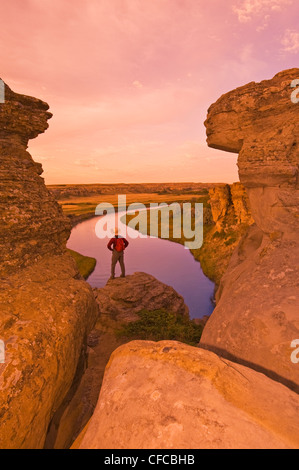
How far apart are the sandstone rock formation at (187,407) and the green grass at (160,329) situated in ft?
32.9

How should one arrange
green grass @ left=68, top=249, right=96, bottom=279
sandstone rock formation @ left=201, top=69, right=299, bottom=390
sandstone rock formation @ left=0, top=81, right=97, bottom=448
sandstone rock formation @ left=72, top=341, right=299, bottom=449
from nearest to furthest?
sandstone rock formation @ left=72, top=341, right=299, bottom=449, sandstone rock formation @ left=0, top=81, right=97, bottom=448, sandstone rock formation @ left=201, top=69, right=299, bottom=390, green grass @ left=68, top=249, right=96, bottom=279

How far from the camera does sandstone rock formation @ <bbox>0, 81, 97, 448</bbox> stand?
422 cm

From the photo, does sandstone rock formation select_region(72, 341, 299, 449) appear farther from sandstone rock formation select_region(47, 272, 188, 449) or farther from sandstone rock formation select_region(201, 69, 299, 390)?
sandstone rock formation select_region(47, 272, 188, 449)

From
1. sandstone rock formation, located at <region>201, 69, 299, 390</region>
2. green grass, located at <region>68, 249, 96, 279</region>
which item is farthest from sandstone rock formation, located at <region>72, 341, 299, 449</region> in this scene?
green grass, located at <region>68, 249, 96, 279</region>

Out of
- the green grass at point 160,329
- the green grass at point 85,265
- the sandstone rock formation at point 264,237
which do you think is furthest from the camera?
the green grass at point 85,265

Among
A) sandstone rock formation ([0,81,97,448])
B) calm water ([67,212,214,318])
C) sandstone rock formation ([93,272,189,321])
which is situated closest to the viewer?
sandstone rock formation ([0,81,97,448])

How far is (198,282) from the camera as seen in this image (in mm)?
36000

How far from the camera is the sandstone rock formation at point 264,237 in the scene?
6.32 m

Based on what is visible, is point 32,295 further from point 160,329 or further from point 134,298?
point 134,298

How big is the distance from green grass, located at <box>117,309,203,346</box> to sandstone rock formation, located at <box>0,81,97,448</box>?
7.82 metres

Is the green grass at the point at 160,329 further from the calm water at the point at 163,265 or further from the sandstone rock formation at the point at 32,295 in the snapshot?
the calm water at the point at 163,265

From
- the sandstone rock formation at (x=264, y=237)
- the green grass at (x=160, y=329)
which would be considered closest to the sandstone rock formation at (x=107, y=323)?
the green grass at (x=160, y=329)

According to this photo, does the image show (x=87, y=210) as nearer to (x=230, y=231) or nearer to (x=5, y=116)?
(x=230, y=231)

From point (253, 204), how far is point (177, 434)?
496 inches
